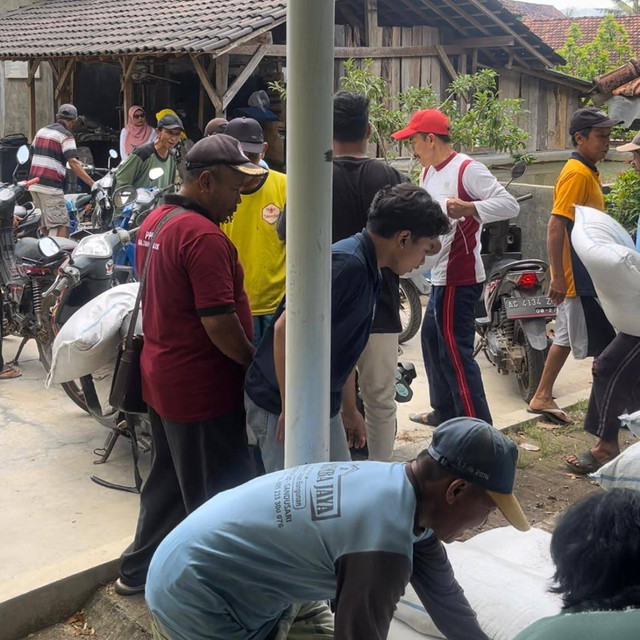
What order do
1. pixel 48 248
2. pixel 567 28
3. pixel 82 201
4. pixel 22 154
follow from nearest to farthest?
pixel 48 248, pixel 22 154, pixel 82 201, pixel 567 28

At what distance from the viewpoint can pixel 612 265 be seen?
14.2ft

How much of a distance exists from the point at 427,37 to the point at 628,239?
9858 mm

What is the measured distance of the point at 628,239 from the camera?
470cm

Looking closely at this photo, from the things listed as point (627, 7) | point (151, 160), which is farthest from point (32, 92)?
point (627, 7)

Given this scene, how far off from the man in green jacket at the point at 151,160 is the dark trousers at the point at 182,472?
15.4ft

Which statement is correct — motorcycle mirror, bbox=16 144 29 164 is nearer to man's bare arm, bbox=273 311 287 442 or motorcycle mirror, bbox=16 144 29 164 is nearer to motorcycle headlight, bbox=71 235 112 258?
motorcycle headlight, bbox=71 235 112 258

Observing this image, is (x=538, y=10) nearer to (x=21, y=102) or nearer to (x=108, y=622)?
(x=21, y=102)

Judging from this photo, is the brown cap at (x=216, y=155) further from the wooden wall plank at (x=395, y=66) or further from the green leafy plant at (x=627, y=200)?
the wooden wall plank at (x=395, y=66)

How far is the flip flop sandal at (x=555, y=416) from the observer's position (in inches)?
225

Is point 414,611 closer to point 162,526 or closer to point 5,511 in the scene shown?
point 162,526

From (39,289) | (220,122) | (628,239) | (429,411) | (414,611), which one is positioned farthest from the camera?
(39,289)

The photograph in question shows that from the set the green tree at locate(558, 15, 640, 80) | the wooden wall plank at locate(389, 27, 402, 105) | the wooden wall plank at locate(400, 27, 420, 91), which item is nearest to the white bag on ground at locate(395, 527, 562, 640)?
the wooden wall plank at locate(389, 27, 402, 105)

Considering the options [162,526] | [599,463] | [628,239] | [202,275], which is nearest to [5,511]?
[162,526]

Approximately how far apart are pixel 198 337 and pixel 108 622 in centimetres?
117
